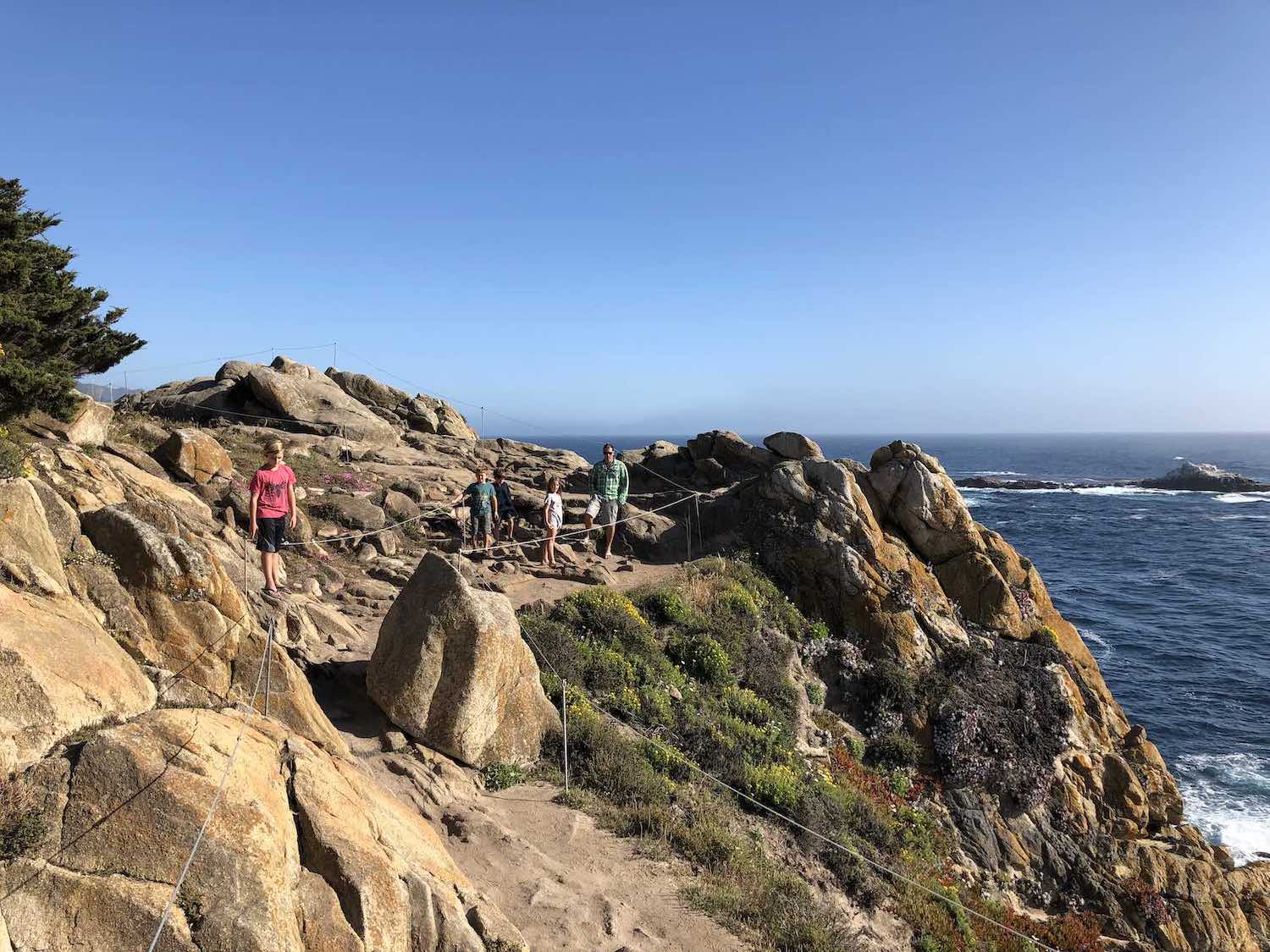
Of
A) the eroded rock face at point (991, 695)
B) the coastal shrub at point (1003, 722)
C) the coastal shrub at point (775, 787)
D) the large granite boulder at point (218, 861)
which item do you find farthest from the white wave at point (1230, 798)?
the large granite boulder at point (218, 861)

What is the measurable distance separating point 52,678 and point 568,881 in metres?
5.40

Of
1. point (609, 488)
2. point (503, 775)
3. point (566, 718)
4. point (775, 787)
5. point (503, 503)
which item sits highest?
point (609, 488)

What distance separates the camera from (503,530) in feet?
62.6

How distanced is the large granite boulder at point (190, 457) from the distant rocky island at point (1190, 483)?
3376 inches

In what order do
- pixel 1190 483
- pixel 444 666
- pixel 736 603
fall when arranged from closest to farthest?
1. pixel 444 666
2. pixel 736 603
3. pixel 1190 483

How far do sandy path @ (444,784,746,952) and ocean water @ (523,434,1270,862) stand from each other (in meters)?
17.5

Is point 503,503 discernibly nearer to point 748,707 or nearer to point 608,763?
point 748,707

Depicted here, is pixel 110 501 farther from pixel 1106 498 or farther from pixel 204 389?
pixel 1106 498

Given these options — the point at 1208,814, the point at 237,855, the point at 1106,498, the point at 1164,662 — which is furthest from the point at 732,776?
the point at 1106,498

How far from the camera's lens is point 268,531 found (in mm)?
11109

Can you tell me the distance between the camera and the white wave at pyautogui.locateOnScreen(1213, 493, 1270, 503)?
7038cm

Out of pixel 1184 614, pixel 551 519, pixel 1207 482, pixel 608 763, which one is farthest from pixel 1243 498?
pixel 608 763

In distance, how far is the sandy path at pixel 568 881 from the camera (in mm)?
7297

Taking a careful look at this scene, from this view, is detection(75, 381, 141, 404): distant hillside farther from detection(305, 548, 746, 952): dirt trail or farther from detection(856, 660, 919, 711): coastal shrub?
detection(856, 660, 919, 711): coastal shrub
